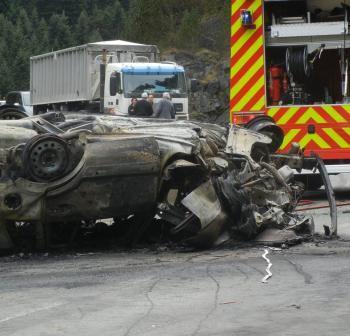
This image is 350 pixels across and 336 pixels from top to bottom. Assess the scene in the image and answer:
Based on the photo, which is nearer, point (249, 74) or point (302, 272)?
point (302, 272)

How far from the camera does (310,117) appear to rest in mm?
13406

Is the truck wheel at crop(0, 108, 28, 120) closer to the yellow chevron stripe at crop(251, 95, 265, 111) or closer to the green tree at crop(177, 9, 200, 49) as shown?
the yellow chevron stripe at crop(251, 95, 265, 111)

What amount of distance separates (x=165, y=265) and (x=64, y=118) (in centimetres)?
247

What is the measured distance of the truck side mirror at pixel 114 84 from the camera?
26.5 meters

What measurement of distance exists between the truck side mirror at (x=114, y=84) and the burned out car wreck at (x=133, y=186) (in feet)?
54.9

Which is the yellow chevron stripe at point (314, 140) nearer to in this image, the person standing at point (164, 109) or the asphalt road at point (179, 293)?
the asphalt road at point (179, 293)

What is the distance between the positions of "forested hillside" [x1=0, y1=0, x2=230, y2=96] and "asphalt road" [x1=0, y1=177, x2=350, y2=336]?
44.5ft

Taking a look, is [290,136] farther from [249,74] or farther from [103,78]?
[103,78]

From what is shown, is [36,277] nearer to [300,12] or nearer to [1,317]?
[1,317]

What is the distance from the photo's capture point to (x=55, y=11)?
384ft

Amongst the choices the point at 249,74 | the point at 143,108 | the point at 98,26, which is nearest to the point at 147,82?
the point at 143,108

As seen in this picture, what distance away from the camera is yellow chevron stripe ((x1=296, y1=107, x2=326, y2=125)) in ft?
43.9

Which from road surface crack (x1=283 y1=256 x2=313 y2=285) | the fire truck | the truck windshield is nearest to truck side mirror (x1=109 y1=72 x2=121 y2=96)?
the truck windshield

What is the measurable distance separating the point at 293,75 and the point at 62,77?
20135 millimetres
